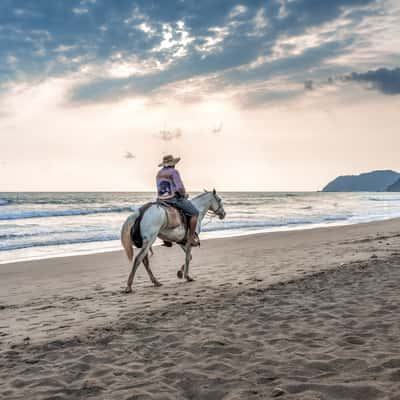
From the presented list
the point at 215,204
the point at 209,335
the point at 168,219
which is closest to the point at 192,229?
the point at 168,219

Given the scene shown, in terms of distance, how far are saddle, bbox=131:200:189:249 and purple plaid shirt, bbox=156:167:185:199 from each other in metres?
0.27

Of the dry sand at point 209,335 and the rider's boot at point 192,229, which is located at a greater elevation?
the rider's boot at point 192,229

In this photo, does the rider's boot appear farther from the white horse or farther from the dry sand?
the dry sand

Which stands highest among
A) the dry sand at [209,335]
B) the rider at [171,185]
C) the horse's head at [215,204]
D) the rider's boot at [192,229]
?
the rider at [171,185]

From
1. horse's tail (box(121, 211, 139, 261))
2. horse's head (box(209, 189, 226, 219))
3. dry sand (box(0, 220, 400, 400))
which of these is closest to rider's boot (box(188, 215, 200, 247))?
dry sand (box(0, 220, 400, 400))

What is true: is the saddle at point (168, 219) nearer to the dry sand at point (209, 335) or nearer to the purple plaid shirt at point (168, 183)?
the purple plaid shirt at point (168, 183)

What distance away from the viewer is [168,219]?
352 inches

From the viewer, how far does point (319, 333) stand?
4746mm

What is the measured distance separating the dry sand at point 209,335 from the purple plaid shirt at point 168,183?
209cm

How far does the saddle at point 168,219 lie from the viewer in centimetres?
863

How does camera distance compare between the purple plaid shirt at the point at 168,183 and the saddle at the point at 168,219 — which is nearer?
the saddle at the point at 168,219

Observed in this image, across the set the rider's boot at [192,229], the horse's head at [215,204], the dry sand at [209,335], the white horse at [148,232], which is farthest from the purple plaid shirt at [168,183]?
the dry sand at [209,335]

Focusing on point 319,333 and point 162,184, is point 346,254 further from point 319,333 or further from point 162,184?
point 319,333

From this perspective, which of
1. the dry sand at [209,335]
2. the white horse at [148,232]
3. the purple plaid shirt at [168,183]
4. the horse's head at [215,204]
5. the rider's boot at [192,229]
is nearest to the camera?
the dry sand at [209,335]
